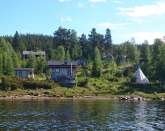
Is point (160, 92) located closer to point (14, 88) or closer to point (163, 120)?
point (14, 88)

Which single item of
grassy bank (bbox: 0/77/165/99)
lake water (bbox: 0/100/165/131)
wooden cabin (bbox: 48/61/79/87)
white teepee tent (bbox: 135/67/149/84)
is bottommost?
lake water (bbox: 0/100/165/131)

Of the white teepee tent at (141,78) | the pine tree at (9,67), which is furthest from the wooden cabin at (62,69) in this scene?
the white teepee tent at (141,78)

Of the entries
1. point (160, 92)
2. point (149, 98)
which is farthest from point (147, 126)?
point (160, 92)

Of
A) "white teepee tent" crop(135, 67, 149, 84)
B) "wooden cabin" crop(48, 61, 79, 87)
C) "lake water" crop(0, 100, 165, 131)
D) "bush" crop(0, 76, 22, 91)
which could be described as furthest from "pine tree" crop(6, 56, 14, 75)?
"lake water" crop(0, 100, 165, 131)

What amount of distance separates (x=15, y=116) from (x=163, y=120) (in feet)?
83.7

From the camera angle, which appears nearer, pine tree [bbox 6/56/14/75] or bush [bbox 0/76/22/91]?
bush [bbox 0/76/22/91]

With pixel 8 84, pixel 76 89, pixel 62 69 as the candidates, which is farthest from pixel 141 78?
pixel 8 84

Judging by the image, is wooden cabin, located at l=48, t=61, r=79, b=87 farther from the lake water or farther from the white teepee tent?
the lake water

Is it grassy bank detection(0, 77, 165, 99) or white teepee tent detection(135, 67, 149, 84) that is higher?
white teepee tent detection(135, 67, 149, 84)

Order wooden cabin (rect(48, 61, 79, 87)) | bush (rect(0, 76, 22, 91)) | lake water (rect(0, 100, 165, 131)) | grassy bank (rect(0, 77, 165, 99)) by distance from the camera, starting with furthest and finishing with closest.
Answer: wooden cabin (rect(48, 61, 79, 87)), bush (rect(0, 76, 22, 91)), grassy bank (rect(0, 77, 165, 99)), lake water (rect(0, 100, 165, 131))

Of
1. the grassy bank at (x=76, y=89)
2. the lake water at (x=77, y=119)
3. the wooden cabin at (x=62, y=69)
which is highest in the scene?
the wooden cabin at (x=62, y=69)

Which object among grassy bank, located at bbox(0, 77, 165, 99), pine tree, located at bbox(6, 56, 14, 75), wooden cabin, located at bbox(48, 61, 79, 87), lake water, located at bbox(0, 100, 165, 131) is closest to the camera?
lake water, located at bbox(0, 100, 165, 131)

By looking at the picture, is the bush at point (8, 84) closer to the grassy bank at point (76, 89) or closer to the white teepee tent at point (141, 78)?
the grassy bank at point (76, 89)

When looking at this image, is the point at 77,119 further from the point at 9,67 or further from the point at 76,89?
the point at 9,67
